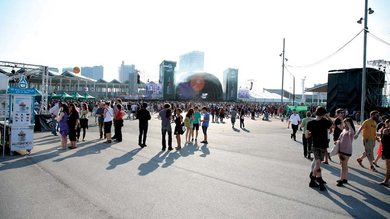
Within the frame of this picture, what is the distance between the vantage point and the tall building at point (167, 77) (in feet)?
201

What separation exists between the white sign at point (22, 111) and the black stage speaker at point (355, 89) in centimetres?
2855

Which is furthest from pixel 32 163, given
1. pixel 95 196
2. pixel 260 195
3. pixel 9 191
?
pixel 260 195

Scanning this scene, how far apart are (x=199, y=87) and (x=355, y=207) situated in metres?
94.5

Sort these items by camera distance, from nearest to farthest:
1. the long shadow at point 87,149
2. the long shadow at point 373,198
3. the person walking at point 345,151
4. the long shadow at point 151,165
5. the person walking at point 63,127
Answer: the long shadow at point 373,198 → the person walking at point 345,151 → the long shadow at point 151,165 → the long shadow at point 87,149 → the person walking at point 63,127

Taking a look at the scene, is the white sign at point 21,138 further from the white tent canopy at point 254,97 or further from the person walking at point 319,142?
the white tent canopy at point 254,97

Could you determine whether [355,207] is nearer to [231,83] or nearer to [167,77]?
[167,77]

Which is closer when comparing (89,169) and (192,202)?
(192,202)

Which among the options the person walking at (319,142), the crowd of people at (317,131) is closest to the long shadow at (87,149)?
the crowd of people at (317,131)

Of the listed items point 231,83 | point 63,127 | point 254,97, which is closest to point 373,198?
point 63,127

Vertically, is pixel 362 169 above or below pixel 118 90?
below

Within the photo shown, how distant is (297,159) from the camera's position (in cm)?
1015

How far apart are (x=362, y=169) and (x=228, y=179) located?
4.40m

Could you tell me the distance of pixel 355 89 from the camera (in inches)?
1179

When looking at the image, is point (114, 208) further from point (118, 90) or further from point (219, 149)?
point (118, 90)
